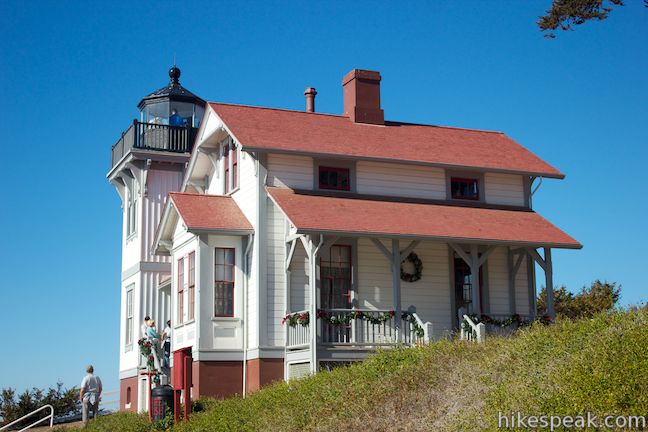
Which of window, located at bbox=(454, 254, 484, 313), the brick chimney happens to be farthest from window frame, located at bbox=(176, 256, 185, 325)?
window, located at bbox=(454, 254, 484, 313)

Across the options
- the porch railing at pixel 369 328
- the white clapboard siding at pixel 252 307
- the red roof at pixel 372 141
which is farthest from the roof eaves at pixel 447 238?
the red roof at pixel 372 141

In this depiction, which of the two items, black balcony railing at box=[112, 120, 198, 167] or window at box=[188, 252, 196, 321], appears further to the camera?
black balcony railing at box=[112, 120, 198, 167]

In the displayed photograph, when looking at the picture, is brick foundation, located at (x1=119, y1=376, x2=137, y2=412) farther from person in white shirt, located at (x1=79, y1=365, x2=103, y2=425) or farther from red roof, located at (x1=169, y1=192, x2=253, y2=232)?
red roof, located at (x1=169, y1=192, x2=253, y2=232)

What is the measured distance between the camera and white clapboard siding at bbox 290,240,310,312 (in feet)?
76.1

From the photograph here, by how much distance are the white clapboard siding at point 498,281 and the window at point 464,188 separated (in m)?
1.69

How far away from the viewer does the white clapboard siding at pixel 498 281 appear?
25.2 metres

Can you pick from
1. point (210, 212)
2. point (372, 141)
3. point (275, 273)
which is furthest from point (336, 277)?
point (372, 141)

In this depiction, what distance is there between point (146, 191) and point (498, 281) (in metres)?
12.4

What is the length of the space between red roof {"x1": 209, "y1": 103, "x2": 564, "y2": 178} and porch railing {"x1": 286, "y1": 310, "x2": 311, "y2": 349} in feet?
14.4

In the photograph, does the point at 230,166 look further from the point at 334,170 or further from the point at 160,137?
the point at 160,137

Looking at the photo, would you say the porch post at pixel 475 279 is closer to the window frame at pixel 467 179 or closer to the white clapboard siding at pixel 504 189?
the window frame at pixel 467 179

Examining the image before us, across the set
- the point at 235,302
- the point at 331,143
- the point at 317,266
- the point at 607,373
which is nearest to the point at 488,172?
the point at 331,143

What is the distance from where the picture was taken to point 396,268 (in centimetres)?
2259

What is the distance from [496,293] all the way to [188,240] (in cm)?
817
